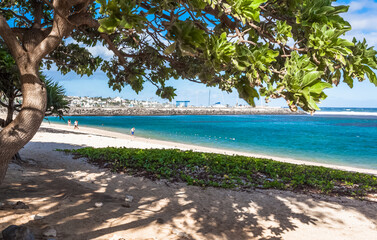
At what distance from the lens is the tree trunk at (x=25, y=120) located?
9.49 ft

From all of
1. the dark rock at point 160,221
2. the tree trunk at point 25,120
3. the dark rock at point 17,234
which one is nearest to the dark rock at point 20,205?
the tree trunk at point 25,120

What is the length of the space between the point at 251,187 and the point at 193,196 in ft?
5.66

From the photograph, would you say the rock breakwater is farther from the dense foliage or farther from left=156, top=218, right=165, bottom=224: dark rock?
left=156, top=218, right=165, bottom=224: dark rock

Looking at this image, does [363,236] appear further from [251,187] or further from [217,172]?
[217,172]

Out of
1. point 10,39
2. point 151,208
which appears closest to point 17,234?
point 10,39

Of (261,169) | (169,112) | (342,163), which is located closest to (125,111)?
(169,112)

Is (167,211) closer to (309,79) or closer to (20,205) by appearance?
(20,205)

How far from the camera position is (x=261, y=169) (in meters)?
8.28

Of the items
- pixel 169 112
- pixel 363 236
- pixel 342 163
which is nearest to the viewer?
pixel 363 236


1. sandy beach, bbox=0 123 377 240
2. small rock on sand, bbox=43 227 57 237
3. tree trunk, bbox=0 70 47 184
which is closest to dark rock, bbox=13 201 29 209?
sandy beach, bbox=0 123 377 240

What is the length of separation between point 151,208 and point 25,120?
286 cm

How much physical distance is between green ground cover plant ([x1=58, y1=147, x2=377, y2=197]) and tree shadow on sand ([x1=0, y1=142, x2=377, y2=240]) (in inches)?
19.9

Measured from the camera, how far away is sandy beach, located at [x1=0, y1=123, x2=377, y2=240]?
373 cm

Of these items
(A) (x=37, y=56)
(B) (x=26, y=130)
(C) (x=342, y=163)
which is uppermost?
(A) (x=37, y=56)
